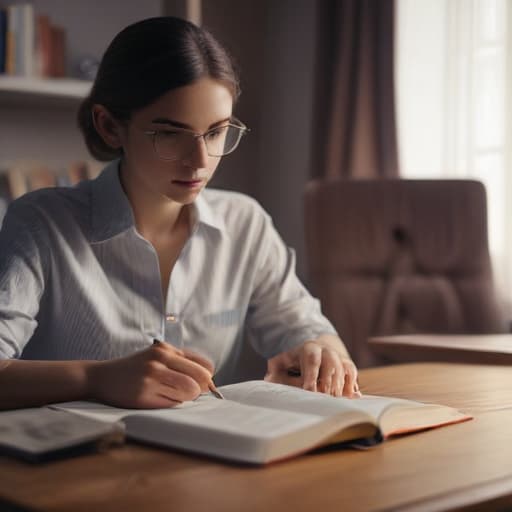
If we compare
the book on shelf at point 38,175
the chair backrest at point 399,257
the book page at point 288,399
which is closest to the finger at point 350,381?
the book page at point 288,399

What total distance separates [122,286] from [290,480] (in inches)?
33.5

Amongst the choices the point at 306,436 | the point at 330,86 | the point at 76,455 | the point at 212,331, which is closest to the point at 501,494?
the point at 306,436

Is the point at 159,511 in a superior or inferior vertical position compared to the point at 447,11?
inferior

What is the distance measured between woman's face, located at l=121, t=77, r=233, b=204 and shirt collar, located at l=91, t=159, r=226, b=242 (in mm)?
113

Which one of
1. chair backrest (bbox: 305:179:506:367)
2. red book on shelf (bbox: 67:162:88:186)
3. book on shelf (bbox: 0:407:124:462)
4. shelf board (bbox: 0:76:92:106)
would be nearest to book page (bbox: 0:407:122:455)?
book on shelf (bbox: 0:407:124:462)

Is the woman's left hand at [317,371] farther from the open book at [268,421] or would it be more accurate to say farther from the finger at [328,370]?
the open book at [268,421]

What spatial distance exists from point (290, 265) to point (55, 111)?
1.68m

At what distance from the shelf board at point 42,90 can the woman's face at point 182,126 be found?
1.46m

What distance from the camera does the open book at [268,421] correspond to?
39.2 inches

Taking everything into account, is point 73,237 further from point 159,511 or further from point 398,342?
point 159,511

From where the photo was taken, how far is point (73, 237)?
1.68 m

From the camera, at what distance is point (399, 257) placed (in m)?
2.76

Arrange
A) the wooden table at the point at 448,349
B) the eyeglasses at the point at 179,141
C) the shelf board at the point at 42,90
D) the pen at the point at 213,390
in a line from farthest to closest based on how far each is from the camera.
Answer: the shelf board at the point at 42,90
the wooden table at the point at 448,349
the eyeglasses at the point at 179,141
the pen at the point at 213,390

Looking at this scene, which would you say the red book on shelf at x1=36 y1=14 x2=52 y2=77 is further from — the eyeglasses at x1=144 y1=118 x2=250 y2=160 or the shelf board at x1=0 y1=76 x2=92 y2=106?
the eyeglasses at x1=144 y1=118 x2=250 y2=160
